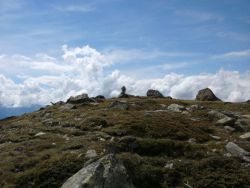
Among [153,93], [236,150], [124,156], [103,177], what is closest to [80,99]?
[153,93]

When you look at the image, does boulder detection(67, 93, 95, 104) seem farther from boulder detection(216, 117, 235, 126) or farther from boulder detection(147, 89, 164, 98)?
boulder detection(147, 89, 164, 98)

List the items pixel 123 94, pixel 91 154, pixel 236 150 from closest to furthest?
pixel 91 154
pixel 236 150
pixel 123 94

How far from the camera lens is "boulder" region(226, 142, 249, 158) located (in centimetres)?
2672

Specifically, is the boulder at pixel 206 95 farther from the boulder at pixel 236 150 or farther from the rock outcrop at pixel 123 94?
the boulder at pixel 236 150

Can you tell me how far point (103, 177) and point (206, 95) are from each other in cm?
8043

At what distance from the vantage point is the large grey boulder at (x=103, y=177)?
18078mm

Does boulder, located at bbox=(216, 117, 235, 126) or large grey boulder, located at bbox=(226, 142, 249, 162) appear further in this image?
boulder, located at bbox=(216, 117, 235, 126)

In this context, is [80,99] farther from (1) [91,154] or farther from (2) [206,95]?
(2) [206,95]

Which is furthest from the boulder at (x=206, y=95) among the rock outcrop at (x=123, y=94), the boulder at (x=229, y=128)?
the boulder at (x=229, y=128)

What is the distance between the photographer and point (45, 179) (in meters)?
21.8

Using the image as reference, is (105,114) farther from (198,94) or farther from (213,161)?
(198,94)

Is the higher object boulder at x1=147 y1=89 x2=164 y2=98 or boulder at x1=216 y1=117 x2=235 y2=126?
boulder at x1=147 y1=89 x2=164 y2=98

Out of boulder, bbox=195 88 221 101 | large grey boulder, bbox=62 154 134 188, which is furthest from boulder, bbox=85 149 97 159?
boulder, bbox=195 88 221 101

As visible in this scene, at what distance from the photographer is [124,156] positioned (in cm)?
2375
